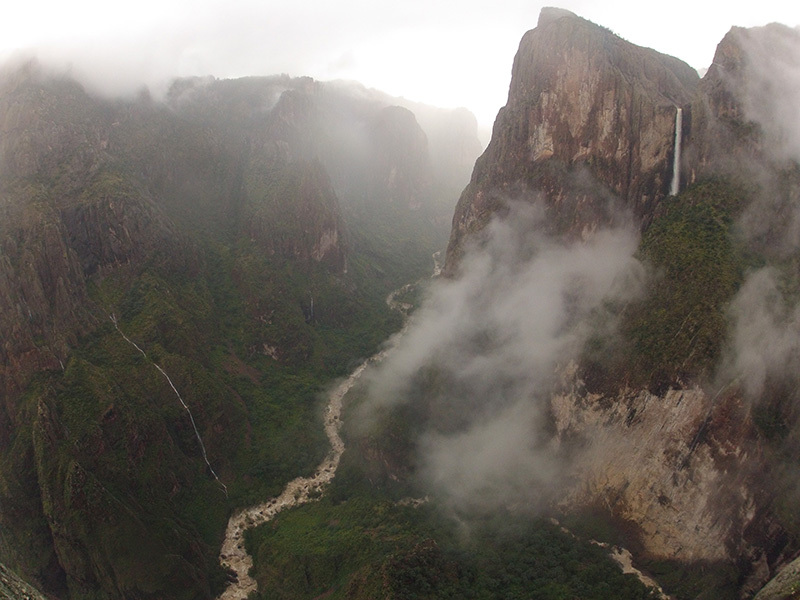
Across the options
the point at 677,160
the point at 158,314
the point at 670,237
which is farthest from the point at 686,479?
the point at 158,314

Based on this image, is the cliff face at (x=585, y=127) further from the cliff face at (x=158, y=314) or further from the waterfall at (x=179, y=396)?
the waterfall at (x=179, y=396)

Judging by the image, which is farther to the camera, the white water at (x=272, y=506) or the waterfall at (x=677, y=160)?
the waterfall at (x=677, y=160)

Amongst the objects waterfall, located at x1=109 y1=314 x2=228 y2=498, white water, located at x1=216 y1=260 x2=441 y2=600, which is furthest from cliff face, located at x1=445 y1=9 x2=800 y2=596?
waterfall, located at x1=109 y1=314 x2=228 y2=498

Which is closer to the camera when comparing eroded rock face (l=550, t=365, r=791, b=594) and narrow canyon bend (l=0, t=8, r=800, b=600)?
eroded rock face (l=550, t=365, r=791, b=594)

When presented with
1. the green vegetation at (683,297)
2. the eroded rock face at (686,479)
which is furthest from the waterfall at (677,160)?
the eroded rock face at (686,479)

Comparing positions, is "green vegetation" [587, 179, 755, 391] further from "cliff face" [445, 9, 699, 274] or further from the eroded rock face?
"cliff face" [445, 9, 699, 274]
